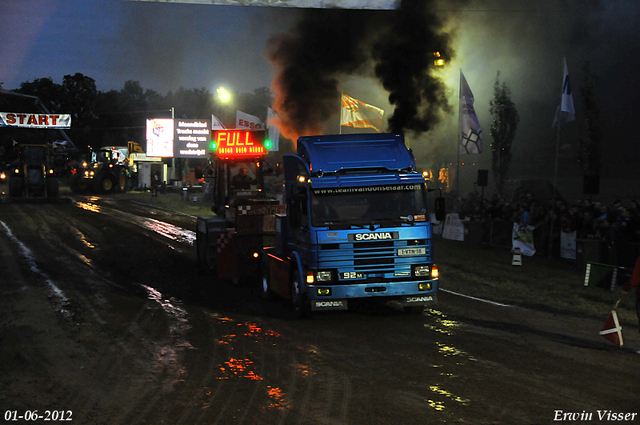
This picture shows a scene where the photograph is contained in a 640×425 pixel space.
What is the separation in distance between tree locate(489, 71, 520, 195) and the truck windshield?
144 feet

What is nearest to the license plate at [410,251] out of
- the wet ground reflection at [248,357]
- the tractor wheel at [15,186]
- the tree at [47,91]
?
the wet ground reflection at [248,357]

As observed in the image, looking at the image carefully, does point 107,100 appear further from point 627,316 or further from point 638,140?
point 627,316

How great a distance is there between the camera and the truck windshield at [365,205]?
10016 millimetres

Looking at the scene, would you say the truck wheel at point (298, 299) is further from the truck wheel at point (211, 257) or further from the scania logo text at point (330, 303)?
the truck wheel at point (211, 257)

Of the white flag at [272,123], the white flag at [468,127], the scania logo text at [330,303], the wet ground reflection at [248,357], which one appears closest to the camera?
the wet ground reflection at [248,357]

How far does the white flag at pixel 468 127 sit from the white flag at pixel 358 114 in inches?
165

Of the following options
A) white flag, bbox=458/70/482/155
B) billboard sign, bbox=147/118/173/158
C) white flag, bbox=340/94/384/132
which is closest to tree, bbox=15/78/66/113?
billboard sign, bbox=147/118/173/158

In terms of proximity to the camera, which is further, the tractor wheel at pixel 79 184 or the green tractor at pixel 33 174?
the tractor wheel at pixel 79 184

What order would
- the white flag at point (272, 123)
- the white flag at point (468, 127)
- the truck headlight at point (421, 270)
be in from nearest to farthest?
the truck headlight at point (421, 270)
the white flag at point (468, 127)
the white flag at point (272, 123)

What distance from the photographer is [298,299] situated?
34.4ft

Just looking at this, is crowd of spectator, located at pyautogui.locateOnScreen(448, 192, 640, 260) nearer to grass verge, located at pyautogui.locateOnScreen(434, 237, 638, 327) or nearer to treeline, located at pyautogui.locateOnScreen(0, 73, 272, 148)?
grass verge, located at pyautogui.locateOnScreen(434, 237, 638, 327)

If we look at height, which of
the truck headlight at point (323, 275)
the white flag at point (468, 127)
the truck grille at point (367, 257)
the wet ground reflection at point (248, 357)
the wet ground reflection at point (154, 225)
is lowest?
the wet ground reflection at point (154, 225)

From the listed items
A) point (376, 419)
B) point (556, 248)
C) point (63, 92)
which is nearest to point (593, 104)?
point (556, 248)

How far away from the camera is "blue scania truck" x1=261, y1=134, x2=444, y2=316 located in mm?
9883
